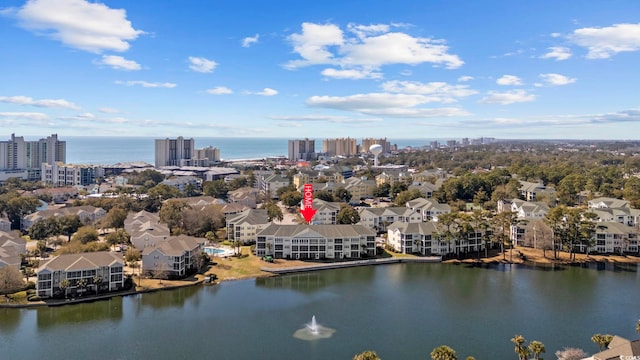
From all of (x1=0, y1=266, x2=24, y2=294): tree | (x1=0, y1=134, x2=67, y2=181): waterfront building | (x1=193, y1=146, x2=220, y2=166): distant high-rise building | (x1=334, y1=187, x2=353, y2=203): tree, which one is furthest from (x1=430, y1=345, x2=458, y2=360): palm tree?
(x1=193, y1=146, x2=220, y2=166): distant high-rise building

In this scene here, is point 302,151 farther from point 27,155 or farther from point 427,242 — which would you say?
point 427,242

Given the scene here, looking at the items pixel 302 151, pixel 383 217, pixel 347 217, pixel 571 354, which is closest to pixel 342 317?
pixel 571 354

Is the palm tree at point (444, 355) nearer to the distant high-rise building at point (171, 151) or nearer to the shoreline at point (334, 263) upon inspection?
the shoreline at point (334, 263)

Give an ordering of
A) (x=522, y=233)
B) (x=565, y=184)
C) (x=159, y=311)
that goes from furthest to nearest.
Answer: (x=565, y=184) → (x=522, y=233) → (x=159, y=311)

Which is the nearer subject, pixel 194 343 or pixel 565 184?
pixel 194 343

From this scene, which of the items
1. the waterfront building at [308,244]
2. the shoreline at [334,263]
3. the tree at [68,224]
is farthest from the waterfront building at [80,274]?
the tree at [68,224]

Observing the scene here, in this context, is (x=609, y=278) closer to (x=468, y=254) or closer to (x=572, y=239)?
(x=572, y=239)

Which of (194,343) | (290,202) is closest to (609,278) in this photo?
(194,343)
